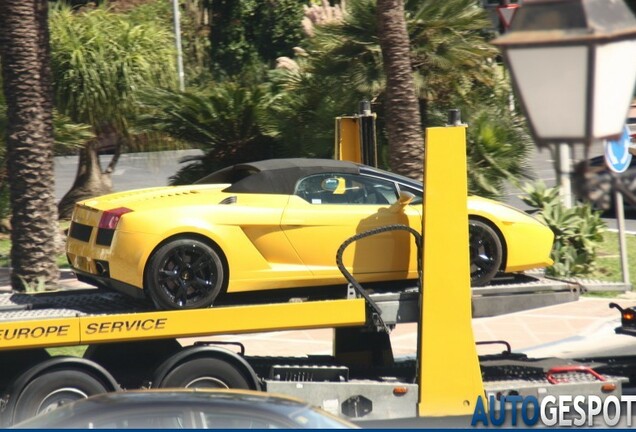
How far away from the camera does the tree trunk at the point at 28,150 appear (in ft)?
40.0

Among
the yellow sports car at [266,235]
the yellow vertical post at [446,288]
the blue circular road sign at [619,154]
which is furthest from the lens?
the blue circular road sign at [619,154]

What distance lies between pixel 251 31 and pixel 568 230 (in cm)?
2408

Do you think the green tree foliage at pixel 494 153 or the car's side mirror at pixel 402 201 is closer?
the car's side mirror at pixel 402 201

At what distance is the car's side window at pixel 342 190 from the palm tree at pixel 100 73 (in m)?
11.1

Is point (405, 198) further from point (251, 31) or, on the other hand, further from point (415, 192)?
point (251, 31)

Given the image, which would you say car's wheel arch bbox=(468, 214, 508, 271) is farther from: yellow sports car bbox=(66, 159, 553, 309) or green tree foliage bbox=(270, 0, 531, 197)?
green tree foliage bbox=(270, 0, 531, 197)

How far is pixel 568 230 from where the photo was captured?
620 inches

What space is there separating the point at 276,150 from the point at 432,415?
30.2ft

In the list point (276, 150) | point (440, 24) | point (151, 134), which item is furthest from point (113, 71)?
point (440, 24)

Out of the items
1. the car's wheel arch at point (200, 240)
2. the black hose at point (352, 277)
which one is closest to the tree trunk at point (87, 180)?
the car's wheel arch at point (200, 240)

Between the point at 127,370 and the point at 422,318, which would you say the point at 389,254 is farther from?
the point at 127,370

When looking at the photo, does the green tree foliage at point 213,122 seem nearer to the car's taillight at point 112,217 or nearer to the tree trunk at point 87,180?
the tree trunk at point 87,180

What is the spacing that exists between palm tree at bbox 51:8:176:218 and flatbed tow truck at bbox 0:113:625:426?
1114cm

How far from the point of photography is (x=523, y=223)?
29.6ft
